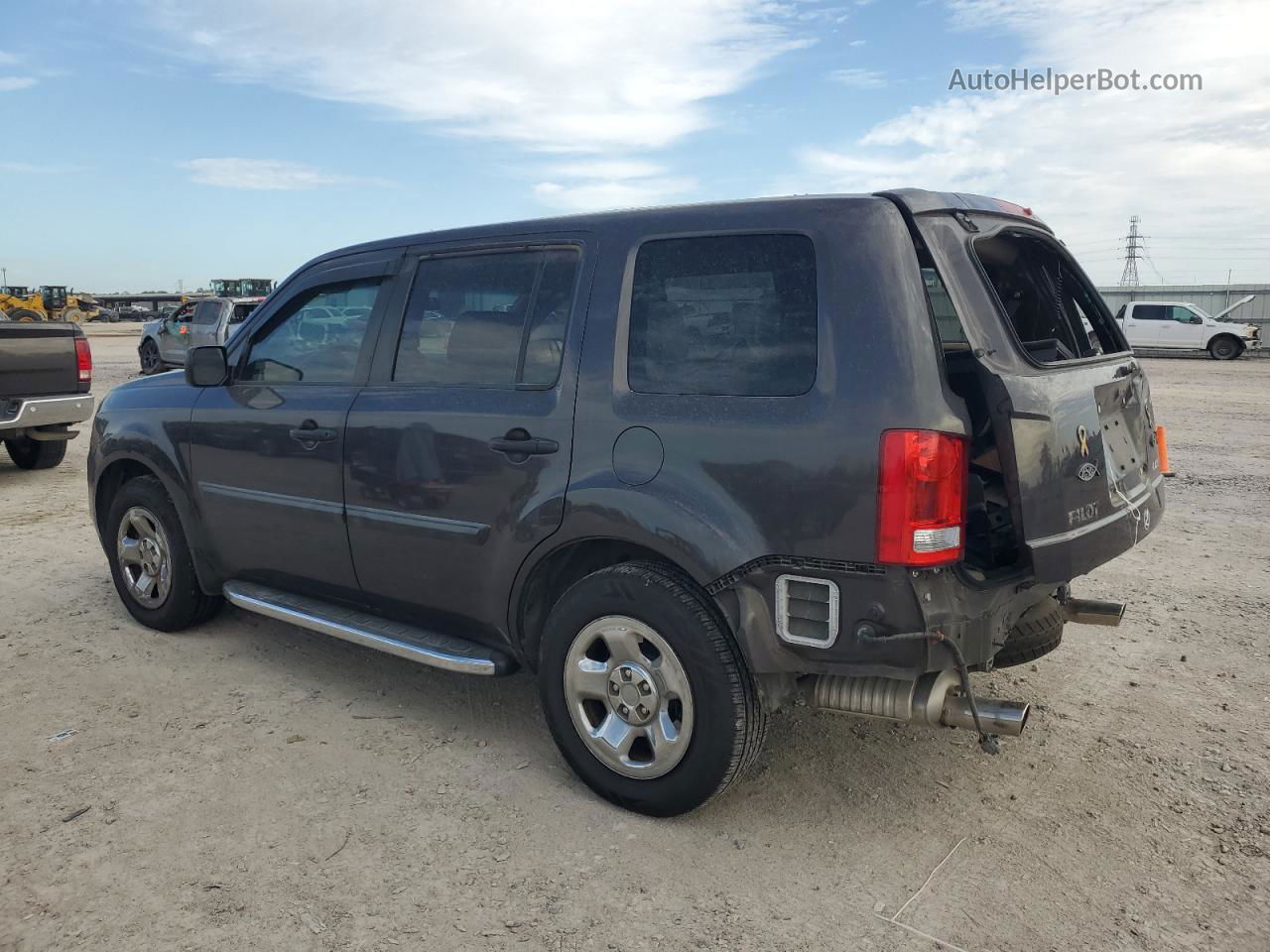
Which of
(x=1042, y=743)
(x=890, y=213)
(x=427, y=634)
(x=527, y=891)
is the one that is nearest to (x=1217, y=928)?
(x=1042, y=743)

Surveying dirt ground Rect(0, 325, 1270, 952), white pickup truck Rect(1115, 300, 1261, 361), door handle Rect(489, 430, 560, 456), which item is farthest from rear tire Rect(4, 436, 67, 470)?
white pickup truck Rect(1115, 300, 1261, 361)

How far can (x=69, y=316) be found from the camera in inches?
1672

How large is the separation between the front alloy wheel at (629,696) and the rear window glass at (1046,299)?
172 centimetres

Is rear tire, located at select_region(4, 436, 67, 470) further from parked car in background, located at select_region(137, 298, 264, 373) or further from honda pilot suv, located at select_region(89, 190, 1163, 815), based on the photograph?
parked car in background, located at select_region(137, 298, 264, 373)

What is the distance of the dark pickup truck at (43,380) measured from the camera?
9141 mm

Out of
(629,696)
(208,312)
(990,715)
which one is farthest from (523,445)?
(208,312)

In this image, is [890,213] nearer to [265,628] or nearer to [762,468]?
[762,468]

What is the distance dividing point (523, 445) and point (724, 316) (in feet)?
2.80

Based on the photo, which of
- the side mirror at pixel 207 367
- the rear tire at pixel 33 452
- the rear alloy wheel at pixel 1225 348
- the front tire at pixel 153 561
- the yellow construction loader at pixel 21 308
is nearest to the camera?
the side mirror at pixel 207 367

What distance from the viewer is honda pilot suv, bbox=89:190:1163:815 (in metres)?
2.86

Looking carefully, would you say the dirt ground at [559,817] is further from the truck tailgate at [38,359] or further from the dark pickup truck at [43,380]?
the truck tailgate at [38,359]

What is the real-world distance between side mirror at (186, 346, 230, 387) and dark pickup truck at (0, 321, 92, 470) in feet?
18.9

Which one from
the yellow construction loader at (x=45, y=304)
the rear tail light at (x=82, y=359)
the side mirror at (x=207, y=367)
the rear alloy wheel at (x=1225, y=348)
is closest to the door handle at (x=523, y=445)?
the side mirror at (x=207, y=367)

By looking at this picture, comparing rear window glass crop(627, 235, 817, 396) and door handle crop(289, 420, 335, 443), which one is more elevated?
rear window glass crop(627, 235, 817, 396)
